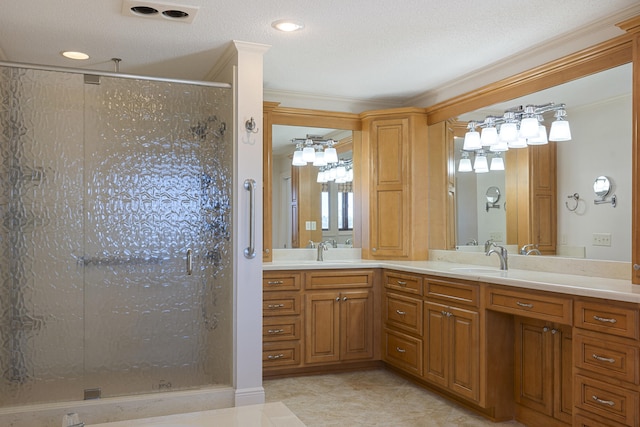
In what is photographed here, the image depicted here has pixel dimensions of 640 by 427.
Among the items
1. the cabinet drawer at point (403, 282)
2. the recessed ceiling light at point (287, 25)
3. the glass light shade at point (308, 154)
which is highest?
the recessed ceiling light at point (287, 25)

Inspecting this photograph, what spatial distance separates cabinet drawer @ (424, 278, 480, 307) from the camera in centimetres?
327

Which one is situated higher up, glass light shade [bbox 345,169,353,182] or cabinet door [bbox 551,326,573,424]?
glass light shade [bbox 345,169,353,182]

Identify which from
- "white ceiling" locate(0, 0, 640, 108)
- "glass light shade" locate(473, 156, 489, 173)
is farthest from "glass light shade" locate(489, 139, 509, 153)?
"white ceiling" locate(0, 0, 640, 108)

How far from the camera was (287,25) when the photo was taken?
312cm

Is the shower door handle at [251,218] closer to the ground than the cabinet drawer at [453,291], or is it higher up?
higher up

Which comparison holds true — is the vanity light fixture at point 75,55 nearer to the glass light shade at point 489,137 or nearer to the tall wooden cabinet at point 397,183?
the tall wooden cabinet at point 397,183

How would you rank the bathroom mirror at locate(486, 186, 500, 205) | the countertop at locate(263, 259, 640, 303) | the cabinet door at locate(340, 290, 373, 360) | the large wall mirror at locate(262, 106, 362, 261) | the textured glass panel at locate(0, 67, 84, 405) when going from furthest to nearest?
the large wall mirror at locate(262, 106, 362, 261)
the cabinet door at locate(340, 290, 373, 360)
the bathroom mirror at locate(486, 186, 500, 205)
the textured glass panel at locate(0, 67, 84, 405)
the countertop at locate(263, 259, 640, 303)

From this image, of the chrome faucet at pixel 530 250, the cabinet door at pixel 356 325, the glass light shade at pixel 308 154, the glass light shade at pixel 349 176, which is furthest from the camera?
the glass light shade at pixel 349 176

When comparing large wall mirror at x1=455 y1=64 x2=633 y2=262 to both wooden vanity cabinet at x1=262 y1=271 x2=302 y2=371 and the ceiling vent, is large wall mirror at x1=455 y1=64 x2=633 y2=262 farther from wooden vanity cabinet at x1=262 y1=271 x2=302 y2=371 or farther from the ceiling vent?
the ceiling vent

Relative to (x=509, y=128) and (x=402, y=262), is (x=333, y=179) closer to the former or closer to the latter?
(x=402, y=262)

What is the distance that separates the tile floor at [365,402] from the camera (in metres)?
3.22

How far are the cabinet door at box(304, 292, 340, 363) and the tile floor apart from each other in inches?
6.8

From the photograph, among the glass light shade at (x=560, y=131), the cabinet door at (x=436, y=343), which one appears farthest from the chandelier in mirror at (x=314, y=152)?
the glass light shade at (x=560, y=131)

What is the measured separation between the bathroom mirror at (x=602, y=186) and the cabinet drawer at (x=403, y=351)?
4.96ft
